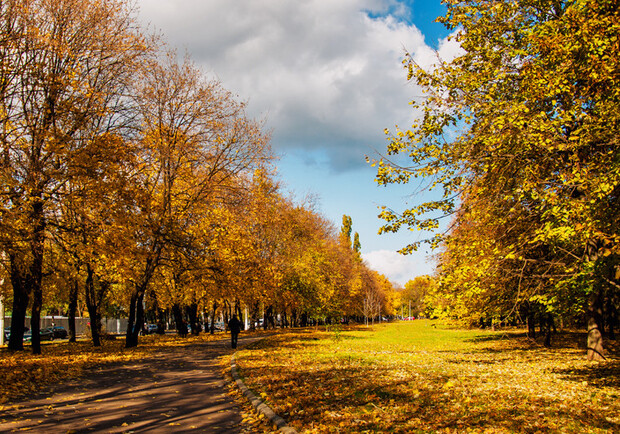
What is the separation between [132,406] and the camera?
27.1ft

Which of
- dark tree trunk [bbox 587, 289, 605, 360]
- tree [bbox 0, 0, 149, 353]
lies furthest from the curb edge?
dark tree trunk [bbox 587, 289, 605, 360]

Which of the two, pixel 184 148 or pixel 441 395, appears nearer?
pixel 441 395

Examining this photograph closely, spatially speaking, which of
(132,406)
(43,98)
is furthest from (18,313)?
(132,406)

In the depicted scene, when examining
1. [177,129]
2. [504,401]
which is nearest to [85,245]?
[177,129]

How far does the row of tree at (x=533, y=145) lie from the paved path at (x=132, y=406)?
A: 18.4 feet

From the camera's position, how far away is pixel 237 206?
22.4 metres

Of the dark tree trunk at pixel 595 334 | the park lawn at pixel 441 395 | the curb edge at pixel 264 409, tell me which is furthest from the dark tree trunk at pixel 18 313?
the dark tree trunk at pixel 595 334

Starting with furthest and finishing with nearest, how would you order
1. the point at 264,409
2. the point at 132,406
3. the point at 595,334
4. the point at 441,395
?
the point at 595,334 < the point at 441,395 < the point at 132,406 < the point at 264,409

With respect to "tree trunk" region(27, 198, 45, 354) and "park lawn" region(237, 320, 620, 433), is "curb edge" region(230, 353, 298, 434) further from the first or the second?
"tree trunk" region(27, 198, 45, 354)

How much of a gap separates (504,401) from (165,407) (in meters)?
6.20

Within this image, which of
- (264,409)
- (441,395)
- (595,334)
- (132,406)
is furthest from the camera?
(595,334)

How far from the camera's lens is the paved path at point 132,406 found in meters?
6.77

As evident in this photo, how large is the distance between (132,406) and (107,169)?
8.55m

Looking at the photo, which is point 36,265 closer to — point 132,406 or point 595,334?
point 132,406
